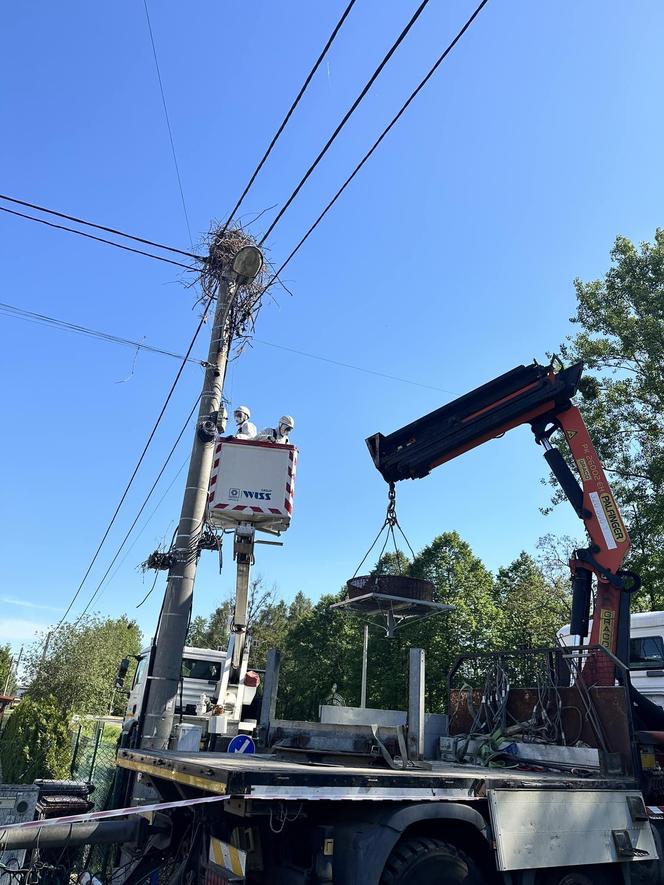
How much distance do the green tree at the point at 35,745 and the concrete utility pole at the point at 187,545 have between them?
658 centimetres

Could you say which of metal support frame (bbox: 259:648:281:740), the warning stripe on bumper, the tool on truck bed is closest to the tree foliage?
the tool on truck bed

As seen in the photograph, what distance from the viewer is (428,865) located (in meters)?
4.20

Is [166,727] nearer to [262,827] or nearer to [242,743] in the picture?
[242,743]

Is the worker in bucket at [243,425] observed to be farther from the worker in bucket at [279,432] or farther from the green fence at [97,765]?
the green fence at [97,765]

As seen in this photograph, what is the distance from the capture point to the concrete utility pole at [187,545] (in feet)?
27.3

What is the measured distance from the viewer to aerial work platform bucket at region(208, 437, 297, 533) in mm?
9320

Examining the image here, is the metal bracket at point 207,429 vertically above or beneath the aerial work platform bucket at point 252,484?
above

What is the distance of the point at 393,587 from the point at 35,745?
10516 millimetres

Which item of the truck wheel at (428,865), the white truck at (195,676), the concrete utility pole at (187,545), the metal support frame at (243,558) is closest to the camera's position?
the truck wheel at (428,865)

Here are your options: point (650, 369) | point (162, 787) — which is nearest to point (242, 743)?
point (162, 787)

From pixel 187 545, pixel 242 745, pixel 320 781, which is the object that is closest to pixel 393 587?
pixel 242 745

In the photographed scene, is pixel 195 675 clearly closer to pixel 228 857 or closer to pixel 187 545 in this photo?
pixel 187 545

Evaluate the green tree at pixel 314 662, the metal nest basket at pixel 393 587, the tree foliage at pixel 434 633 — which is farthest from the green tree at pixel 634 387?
the green tree at pixel 314 662

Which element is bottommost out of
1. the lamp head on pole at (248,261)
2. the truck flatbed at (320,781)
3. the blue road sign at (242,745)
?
the truck flatbed at (320,781)
